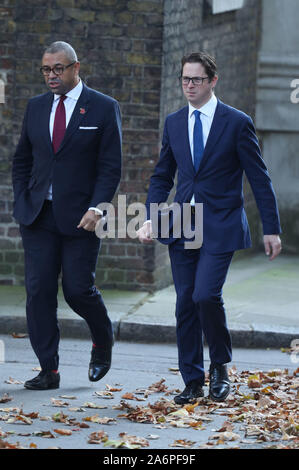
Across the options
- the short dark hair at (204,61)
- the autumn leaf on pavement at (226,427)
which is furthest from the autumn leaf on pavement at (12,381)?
the short dark hair at (204,61)

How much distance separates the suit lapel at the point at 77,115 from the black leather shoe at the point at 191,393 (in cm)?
160

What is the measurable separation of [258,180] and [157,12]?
3.73 m

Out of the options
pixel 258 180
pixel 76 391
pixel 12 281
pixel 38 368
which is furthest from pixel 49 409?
pixel 12 281

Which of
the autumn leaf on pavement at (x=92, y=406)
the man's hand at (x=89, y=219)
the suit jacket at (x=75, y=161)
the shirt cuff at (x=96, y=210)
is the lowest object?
the autumn leaf on pavement at (x=92, y=406)

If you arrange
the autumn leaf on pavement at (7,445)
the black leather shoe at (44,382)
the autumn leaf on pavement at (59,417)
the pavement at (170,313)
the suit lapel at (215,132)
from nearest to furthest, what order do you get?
the autumn leaf on pavement at (7,445), the autumn leaf on pavement at (59,417), the suit lapel at (215,132), the black leather shoe at (44,382), the pavement at (170,313)

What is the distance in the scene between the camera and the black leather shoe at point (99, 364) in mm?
7176

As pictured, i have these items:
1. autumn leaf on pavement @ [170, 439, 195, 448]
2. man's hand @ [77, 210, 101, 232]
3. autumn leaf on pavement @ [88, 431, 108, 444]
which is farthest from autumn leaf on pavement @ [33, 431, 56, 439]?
man's hand @ [77, 210, 101, 232]

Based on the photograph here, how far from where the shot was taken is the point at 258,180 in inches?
260

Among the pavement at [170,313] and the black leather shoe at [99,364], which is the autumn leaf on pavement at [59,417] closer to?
the black leather shoe at [99,364]

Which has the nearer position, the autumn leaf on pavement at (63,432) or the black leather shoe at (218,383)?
the autumn leaf on pavement at (63,432)

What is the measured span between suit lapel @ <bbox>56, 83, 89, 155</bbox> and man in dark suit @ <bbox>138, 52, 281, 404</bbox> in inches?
20.9

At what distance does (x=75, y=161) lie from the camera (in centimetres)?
687

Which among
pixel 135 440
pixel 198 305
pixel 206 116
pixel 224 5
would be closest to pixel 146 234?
pixel 198 305
